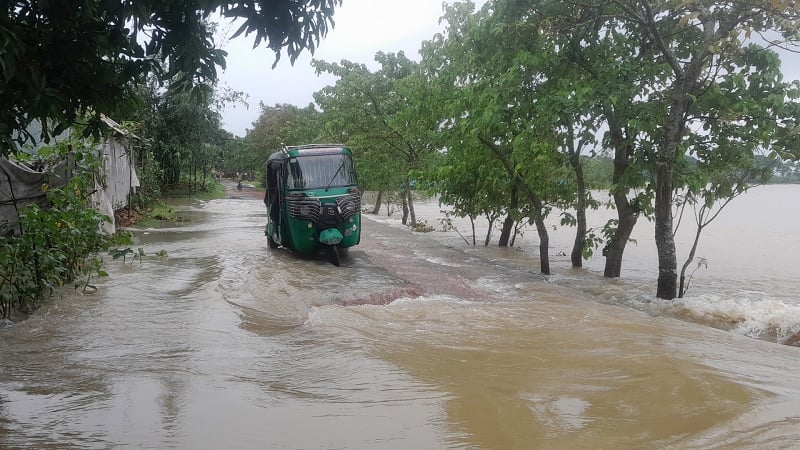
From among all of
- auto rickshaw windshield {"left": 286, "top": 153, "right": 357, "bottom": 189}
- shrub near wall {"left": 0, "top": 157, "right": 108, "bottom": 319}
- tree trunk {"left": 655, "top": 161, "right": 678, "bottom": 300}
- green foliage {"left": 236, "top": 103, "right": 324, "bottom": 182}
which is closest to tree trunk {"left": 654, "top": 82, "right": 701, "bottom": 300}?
tree trunk {"left": 655, "top": 161, "right": 678, "bottom": 300}

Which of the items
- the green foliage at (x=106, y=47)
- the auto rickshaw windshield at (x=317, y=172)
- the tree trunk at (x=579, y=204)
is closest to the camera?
the green foliage at (x=106, y=47)

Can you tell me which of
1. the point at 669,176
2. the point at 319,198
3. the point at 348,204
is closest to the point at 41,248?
the point at 319,198

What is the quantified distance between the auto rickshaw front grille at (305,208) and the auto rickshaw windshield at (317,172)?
28 centimetres

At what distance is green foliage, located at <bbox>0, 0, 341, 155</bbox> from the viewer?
337cm

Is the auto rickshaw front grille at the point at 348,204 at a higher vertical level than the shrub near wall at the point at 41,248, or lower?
higher

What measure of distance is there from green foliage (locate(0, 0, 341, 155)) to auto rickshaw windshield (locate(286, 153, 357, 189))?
754 cm

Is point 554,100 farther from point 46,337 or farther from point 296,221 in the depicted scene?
point 46,337

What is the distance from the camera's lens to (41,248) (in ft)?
22.8

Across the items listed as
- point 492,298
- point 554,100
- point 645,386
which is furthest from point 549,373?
point 554,100

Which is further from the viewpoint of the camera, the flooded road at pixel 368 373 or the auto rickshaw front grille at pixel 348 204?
the auto rickshaw front grille at pixel 348 204

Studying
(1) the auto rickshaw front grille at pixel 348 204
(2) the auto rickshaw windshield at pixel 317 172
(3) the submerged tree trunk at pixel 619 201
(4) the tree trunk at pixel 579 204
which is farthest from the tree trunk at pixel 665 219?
(2) the auto rickshaw windshield at pixel 317 172

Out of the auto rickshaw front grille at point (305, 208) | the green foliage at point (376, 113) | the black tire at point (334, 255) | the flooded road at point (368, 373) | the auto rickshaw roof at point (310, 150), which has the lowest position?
the flooded road at point (368, 373)

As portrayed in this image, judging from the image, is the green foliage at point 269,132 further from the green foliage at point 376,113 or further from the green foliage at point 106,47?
the green foliage at point 106,47

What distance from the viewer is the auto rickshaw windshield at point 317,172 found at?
458 inches
